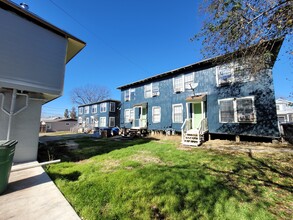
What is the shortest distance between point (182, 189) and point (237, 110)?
27.7ft

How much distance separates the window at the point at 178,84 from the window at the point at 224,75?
3247 millimetres

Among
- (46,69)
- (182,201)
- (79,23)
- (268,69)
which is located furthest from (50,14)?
(268,69)

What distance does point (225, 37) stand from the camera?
5.00 metres

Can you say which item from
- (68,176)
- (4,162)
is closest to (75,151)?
(68,176)

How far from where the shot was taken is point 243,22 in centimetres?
445

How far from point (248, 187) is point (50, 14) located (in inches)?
470

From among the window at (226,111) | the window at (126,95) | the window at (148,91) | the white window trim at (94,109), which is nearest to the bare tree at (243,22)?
the window at (226,111)

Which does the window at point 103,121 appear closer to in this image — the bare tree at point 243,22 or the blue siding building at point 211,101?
the blue siding building at point 211,101

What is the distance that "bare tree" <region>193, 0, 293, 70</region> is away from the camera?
3.94 metres

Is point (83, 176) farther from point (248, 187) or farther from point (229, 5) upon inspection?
point (229, 5)

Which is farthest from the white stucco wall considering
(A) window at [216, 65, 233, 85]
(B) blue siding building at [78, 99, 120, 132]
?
(B) blue siding building at [78, 99, 120, 132]

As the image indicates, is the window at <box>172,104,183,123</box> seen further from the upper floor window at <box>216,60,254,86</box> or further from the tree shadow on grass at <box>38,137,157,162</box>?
the tree shadow on grass at <box>38,137,157,162</box>

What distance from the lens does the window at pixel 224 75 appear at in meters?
10.2

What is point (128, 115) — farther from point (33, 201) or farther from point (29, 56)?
point (33, 201)
